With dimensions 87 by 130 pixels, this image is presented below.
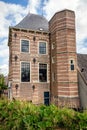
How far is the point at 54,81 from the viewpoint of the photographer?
1847 centimetres

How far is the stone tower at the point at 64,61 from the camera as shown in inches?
668

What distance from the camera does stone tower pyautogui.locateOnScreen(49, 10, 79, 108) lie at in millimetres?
16969

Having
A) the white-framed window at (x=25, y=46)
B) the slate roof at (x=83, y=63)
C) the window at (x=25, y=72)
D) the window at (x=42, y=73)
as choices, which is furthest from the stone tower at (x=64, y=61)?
the white-framed window at (x=25, y=46)

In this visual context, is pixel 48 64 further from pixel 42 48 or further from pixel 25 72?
pixel 25 72

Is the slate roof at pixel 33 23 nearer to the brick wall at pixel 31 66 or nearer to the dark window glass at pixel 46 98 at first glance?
the brick wall at pixel 31 66

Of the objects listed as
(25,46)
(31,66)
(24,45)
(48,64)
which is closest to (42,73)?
(48,64)

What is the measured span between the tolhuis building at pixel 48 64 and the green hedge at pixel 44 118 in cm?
915

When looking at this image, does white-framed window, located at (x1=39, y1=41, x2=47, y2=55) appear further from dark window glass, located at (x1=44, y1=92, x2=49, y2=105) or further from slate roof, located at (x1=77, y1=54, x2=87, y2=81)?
dark window glass, located at (x1=44, y1=92, x2=49, y2=105)

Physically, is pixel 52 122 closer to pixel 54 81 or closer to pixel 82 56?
pixel 54 81

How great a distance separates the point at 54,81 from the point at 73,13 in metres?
7.63

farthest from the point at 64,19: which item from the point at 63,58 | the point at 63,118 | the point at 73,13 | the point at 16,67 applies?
the point at 63,118

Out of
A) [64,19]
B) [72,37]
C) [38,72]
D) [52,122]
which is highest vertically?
[64,19]

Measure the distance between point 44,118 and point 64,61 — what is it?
11.3m

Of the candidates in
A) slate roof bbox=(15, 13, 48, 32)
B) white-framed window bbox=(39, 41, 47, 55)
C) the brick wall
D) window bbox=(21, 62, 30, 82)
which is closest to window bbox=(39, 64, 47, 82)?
the brick wall
